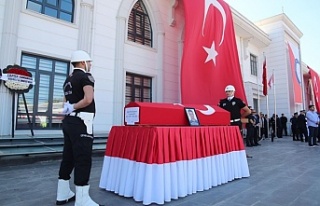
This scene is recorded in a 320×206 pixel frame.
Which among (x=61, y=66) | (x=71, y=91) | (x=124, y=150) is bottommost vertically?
(x=124, y=150)

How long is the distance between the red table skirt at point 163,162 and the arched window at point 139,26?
23.6ft

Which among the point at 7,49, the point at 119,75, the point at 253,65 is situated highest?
the point at 253,65

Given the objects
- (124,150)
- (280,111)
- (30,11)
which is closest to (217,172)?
(124,150)

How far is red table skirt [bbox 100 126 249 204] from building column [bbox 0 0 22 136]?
15.0 feet

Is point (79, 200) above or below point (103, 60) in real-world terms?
below

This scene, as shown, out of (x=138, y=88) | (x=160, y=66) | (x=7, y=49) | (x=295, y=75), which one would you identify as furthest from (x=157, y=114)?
(x=295, y=75)

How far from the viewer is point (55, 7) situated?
23.8 ft

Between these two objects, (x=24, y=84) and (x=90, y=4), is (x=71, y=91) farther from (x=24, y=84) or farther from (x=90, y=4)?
(x=90, y=4)

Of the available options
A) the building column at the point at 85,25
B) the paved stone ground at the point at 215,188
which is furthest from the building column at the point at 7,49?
the paved stone ground at the point at 215,188

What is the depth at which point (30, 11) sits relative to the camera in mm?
6598

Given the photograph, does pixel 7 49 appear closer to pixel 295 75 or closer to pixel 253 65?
pixel 253 65

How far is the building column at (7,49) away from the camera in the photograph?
5926mm

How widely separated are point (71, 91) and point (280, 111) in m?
17.7

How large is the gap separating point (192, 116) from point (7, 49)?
18.7ft
